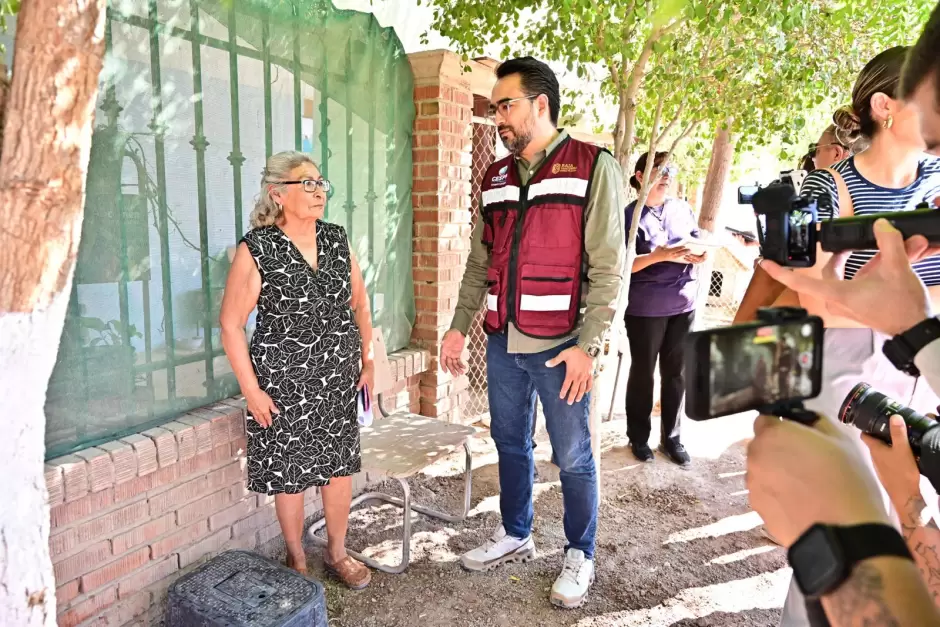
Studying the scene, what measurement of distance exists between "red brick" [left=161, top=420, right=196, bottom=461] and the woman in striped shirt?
2.25m

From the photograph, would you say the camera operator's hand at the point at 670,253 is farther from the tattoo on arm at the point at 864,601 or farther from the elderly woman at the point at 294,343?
the tattoo on arm at the point at 864,601

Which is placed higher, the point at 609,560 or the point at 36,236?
the point at 36,236

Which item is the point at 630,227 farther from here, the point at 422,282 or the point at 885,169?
the point at 885,169

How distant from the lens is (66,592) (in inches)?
90.6

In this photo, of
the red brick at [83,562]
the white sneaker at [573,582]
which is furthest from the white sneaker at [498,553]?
the red brick at [83,562]

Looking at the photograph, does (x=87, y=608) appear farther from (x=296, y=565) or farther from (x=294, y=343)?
(x=294, y=343)

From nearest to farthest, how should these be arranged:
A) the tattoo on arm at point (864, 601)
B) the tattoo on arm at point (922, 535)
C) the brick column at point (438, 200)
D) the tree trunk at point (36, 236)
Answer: the tattoo on arm at point (864, 601)
the tattoo on arm at point (922, 535)
the tree trunk at point (36, 236)
the brick column at point (438, 200)

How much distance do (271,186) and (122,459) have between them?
1.22 metres

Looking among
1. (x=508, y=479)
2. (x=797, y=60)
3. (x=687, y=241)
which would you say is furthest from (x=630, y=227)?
(x=508, y=479)

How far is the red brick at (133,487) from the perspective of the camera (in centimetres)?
243

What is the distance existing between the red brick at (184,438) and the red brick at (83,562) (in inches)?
16.2

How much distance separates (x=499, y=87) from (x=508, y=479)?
180 centimetres

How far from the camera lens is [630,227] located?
12.2 feet

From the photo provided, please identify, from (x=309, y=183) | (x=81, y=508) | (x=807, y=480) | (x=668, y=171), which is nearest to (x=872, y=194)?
(x=807, y=480)
